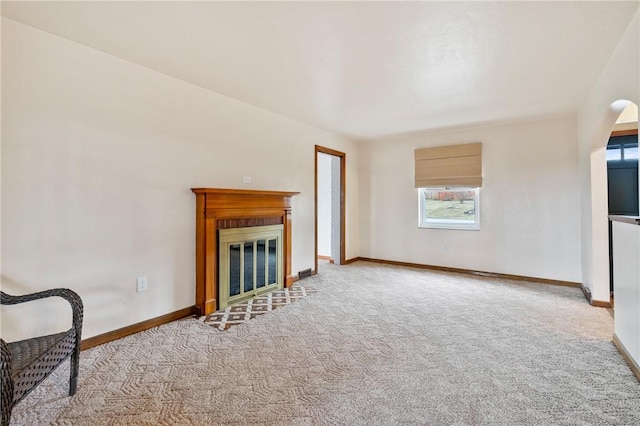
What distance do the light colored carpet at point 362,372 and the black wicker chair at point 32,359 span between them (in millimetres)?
285

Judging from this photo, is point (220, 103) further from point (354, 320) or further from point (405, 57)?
point (354, 320)

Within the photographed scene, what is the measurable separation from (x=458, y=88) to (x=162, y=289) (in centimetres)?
356

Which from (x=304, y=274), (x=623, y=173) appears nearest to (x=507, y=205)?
(x=623, y=173)

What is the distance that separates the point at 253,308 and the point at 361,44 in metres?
2.72

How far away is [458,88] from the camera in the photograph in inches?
123

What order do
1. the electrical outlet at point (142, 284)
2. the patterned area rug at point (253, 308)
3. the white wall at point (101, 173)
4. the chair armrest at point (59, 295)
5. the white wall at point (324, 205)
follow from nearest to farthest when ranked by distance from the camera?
the chair armrest at point (59, 295) → the white wall at point (101, 173) → the electrical outlet at point (142, 284) → the patterned area rug at point (253, 308) → the white wall at point (324, 205)

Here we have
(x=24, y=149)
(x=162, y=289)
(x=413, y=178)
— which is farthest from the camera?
(x=413, y=178)

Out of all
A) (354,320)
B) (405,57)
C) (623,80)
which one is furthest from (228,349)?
(623,80)

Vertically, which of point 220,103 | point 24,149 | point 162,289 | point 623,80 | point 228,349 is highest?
point 220,103

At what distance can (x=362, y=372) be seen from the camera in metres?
2.05

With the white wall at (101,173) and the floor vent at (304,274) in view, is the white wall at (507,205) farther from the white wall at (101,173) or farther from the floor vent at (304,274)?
the white wall at (101,173)

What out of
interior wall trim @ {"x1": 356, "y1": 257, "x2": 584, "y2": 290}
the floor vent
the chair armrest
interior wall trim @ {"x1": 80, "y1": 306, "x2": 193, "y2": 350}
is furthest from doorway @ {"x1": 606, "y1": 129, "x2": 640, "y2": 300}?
the chair armrest

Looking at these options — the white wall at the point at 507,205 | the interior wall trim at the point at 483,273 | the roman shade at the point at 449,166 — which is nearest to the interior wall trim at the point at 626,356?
the interior wall trim at the point at 483,273

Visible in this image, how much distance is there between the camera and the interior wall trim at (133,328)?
7.86 feet
